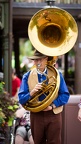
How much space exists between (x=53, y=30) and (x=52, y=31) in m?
0.02

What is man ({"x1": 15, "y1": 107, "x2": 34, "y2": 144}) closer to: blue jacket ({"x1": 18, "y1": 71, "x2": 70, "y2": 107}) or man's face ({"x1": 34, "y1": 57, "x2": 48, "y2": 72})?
blue jacket ({"x1": 18, "y1": 71, "x2": 70, "y2": 107})

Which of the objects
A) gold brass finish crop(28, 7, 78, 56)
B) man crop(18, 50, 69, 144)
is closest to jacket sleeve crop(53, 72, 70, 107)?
man crop(18, 50, 69, 144)

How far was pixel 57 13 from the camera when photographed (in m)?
5.29

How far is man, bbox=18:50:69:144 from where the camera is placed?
512cm

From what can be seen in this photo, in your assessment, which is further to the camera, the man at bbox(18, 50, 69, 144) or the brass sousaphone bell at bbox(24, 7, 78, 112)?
the brass sousaphone bell at bbox(24, 7, 78, 112)

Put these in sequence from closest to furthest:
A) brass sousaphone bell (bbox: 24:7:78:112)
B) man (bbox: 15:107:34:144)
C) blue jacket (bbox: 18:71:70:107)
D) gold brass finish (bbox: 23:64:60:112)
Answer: gold brass finish (bbox: 23:64:60:112)
blue jacket (bbox: 18:71:70:107)
brass sousaphone bell (bbox: 24:7:78:112)
man (bbox: 15:107:34:144)

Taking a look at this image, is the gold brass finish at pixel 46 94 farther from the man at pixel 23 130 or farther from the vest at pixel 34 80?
the man at pixel 23 130

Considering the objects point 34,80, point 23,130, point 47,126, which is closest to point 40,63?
point 34,80

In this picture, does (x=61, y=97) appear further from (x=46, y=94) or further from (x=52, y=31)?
(x=52, y=31)

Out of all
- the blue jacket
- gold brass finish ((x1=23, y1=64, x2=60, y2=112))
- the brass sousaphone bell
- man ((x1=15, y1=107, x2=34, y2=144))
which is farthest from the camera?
man ((x1=15, y1=107, x2=34, y2=144))

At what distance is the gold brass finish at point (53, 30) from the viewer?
5.27m

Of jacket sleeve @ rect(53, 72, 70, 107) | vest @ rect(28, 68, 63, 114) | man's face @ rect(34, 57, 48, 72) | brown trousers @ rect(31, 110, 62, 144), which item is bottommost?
brown trousers @ rect(31, 110, 62, 144)

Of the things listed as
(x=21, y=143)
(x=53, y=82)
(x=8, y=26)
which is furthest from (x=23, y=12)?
(x=53, y=82)

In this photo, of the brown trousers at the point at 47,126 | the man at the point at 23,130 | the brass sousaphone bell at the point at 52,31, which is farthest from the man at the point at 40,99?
the man at the point at 23,130
